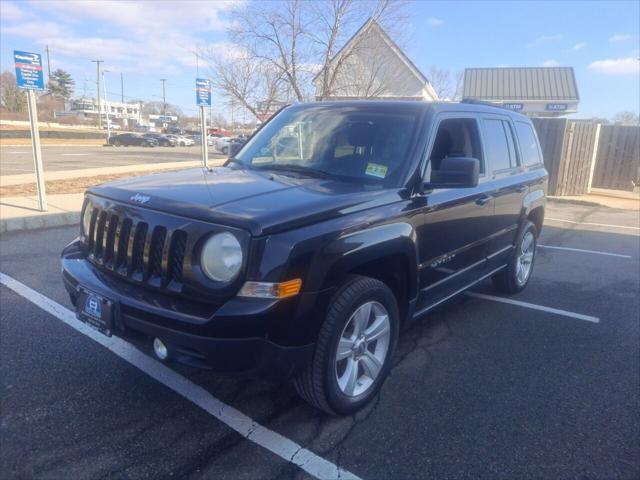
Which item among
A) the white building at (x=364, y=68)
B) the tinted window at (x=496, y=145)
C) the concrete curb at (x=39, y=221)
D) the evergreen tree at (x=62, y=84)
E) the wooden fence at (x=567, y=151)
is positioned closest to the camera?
the tinted window at (x=496, y=145)

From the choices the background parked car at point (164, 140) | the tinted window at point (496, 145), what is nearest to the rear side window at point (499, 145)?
the tinted window at point (496, 145)

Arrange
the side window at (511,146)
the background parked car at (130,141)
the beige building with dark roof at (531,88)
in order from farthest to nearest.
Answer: the background parked car at (130,141), the beige building with dark roof at (531,88), the side window at (511,146)

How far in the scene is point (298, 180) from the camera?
3381 millimetres

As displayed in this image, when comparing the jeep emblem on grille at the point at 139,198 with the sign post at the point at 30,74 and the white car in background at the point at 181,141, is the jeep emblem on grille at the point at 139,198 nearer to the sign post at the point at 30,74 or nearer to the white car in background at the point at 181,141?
the sign post at the point at 30,74

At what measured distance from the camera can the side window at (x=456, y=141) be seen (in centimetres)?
378

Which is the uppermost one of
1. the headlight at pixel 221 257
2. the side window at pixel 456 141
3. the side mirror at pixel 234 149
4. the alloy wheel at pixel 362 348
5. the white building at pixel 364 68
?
the white building at pixel 364 68

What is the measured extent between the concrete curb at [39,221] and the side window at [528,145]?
287 inches

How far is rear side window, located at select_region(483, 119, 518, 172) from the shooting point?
4.54 m

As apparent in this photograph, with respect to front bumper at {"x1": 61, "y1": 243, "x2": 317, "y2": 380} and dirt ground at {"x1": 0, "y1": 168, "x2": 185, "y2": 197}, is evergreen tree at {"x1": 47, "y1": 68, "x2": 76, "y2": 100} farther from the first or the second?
front bumper at {"x1": 61, "y1": 243, "x2": 317, "y2": 380}

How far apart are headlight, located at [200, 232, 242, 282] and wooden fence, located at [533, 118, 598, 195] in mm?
14553

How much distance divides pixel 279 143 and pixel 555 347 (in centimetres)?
293

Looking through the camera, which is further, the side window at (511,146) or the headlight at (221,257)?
the side window at (511,146)

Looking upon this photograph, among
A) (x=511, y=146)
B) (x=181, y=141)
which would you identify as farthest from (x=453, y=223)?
(x=181, y=141)

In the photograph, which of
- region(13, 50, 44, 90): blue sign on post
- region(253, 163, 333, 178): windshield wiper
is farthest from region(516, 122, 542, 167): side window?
region(13, 50, 44, 90): blue sign on post
